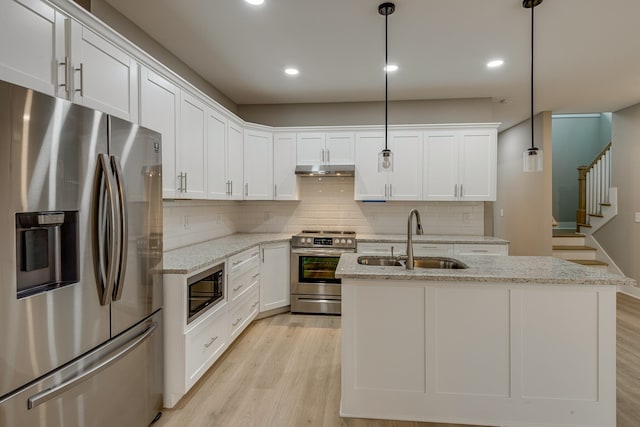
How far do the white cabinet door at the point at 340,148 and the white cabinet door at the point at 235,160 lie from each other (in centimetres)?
109

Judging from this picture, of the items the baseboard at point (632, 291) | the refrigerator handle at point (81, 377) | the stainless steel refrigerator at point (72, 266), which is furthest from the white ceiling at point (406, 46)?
the baseboard at point (632, 291)

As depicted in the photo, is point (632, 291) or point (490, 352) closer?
point (490, 352)

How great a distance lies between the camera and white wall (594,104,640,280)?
4879 millimetres

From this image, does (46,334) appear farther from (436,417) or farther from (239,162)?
(239,162)

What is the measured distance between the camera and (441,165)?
432 cm

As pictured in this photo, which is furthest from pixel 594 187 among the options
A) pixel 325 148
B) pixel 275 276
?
pixel 275 276

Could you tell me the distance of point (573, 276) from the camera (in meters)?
2.00

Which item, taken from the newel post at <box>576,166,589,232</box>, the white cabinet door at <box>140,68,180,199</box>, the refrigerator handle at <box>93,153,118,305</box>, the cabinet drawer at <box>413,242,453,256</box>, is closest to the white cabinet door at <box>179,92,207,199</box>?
the white cabinet door at <box>140,68,180,199</box>

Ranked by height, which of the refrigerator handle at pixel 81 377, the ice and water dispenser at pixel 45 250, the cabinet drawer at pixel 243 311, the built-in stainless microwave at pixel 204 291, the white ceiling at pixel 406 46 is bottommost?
the cabinet drawer at pixel 243 311

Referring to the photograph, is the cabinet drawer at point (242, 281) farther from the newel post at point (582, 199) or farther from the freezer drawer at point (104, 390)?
the newel post at point (582, 199)

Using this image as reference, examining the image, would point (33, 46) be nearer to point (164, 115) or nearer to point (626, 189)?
point (164, 115)

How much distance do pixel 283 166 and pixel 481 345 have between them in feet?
10.5

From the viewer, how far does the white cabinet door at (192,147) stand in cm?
283

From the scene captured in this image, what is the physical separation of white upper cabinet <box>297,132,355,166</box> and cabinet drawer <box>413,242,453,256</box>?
1358mm
